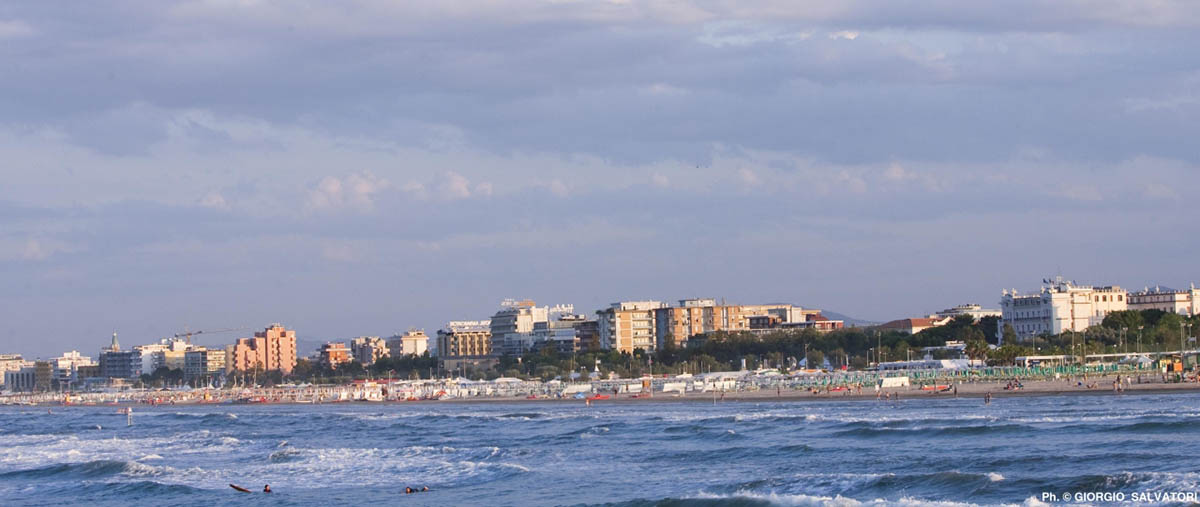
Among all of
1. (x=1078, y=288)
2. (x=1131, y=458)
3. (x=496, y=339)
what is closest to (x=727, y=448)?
(x=1131, y=458)

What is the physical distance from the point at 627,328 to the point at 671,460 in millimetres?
121539

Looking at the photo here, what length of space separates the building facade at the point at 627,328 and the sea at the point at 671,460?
3704 inches

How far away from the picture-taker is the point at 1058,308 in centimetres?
12875

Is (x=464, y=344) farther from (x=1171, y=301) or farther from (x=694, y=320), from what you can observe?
(x=1171, y=301)

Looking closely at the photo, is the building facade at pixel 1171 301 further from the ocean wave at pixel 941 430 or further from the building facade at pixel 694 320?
the ocean wave at pixel 941 430

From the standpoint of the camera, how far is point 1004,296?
138625 millimetres

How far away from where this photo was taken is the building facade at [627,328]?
159750 millimetres

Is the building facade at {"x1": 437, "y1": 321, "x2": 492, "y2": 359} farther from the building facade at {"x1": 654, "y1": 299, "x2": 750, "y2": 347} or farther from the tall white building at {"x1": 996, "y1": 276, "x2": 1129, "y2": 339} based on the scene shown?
the tall white building at {"x1": 996, "y1": 276, "x2": 1129, "y2": 339}

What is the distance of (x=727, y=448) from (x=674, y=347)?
3999 inches

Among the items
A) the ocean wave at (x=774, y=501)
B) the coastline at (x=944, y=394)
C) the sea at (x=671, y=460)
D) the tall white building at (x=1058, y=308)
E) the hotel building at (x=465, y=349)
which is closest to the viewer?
the ocean wave at (x=774, y=501)

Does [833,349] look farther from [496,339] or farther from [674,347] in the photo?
[496,339]

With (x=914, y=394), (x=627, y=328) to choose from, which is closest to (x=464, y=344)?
(x=627, y=328)

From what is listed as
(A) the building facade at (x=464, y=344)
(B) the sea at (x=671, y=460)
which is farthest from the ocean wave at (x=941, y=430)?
(A) the building facade at (x=464, y=344)

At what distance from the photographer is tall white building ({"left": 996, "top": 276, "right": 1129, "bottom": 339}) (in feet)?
423
